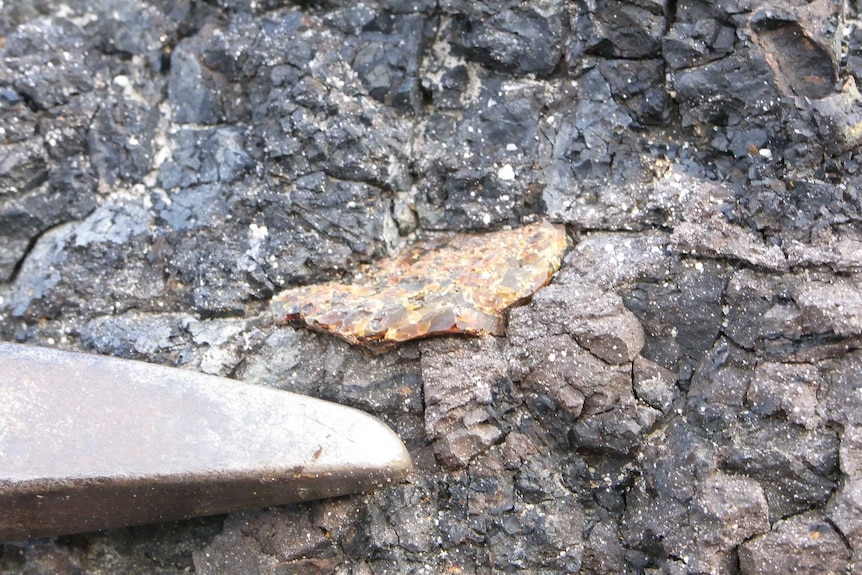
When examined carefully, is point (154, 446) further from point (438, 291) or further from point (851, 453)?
point (851, 453)

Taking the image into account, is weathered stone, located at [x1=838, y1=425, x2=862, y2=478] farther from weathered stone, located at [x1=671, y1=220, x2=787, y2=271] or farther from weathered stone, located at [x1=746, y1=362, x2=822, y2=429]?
weathered stone, located at [x1=671, y1=220, x2=787, y2=271]

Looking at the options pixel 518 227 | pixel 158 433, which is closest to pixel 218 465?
pixel 158 433

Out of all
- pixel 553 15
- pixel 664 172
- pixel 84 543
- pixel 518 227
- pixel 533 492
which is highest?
pixel 553 15

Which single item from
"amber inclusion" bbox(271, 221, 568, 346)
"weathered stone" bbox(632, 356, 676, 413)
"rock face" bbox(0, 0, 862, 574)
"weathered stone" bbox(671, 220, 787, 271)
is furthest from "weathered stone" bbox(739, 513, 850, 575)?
"amber inclusion" bbox(271, 221, 568, 346)

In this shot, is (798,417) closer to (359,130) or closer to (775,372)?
(775,372)

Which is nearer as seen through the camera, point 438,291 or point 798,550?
point 798,550

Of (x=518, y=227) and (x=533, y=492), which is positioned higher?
(x=518, y=227)

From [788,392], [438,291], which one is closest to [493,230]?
[438,291]
